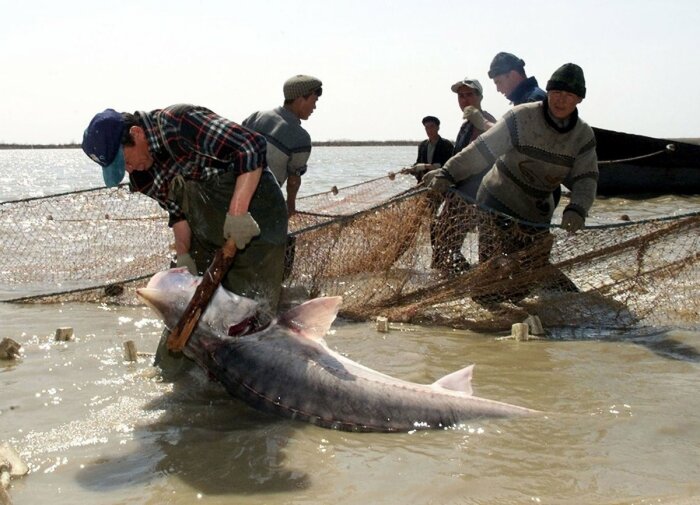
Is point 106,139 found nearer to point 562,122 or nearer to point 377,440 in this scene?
point 377,440

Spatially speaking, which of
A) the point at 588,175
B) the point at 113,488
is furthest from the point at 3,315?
the point at 588,175

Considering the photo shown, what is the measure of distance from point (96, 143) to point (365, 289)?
298cm

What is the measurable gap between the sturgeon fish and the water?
0.08 meters

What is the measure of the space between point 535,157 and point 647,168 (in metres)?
11.3

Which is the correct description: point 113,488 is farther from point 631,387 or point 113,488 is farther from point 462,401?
point 631,387

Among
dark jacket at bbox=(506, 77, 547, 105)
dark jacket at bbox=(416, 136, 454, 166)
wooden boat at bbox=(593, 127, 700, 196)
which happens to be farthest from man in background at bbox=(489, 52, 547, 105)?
wooden boat at bbox=(593, 127, 700, 196)

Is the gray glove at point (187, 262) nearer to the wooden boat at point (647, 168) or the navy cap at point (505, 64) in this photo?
the navy cap at point (505, 64)

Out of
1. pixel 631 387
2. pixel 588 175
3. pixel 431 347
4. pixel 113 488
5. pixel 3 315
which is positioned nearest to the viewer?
pixel 113 488

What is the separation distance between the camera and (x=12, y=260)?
941cm

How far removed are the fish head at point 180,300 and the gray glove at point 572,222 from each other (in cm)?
286

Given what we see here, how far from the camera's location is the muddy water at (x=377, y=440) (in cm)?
300

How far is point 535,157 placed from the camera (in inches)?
240

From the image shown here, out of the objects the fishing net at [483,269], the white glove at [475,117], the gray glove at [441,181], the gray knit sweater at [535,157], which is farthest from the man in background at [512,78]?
the fishing net at [483,269]

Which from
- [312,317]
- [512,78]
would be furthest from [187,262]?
[512,78]
